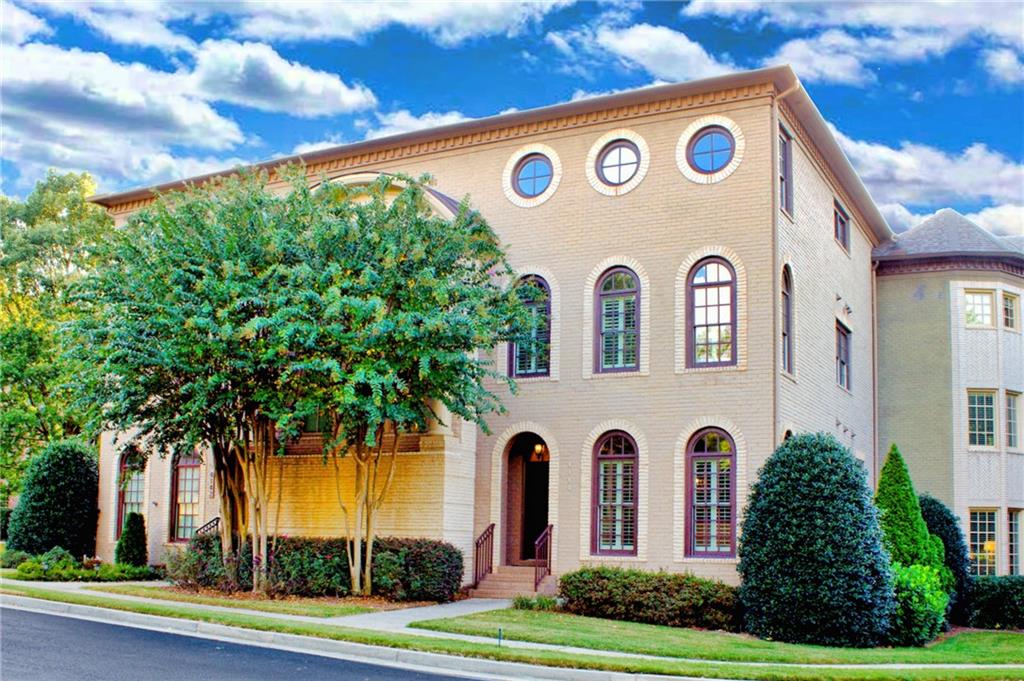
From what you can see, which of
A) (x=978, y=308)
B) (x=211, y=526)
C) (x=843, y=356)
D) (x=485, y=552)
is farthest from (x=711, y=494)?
(x=978, y=308)

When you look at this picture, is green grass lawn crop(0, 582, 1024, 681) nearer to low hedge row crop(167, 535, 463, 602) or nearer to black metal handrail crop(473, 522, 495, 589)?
low hedge row crop(167, 535, 463, 602)

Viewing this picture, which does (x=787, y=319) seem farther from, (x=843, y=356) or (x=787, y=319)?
(x=843, y=356)

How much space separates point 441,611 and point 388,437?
4.71 metres

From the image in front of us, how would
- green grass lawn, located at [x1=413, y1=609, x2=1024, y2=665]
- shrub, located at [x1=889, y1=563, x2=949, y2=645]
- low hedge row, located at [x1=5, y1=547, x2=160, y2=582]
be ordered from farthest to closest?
low hedge row, located at [x1=5, y1=547, x2=160, y2=582], shrub, located at [x1=889, y1=563, x2=949, y2=645], green grass lawn, located at [x1=413, y1=609, x2=1024, y2=665]

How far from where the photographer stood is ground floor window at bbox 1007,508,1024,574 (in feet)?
87.5

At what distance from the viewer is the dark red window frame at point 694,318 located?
66.9 ft

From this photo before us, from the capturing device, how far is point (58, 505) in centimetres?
2550

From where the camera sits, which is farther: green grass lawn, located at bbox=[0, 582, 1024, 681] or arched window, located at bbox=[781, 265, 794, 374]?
arched window, located at bbox=[781, 265, 794, 374]

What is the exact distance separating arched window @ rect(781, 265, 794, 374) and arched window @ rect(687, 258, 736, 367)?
126 centimetres

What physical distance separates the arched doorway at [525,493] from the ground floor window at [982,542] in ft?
36.9

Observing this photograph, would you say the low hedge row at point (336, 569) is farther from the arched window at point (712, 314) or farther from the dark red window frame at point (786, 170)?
the dark red window frame at point (786, 170)

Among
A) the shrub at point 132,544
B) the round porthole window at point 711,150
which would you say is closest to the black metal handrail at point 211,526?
the shrub at point 132,544

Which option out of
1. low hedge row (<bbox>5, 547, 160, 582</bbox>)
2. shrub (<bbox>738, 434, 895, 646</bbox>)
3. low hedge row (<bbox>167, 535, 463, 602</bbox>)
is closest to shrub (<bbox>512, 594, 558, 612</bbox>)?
A: low hedge row (<bbox>167, 535, 463, 602</bbox>)

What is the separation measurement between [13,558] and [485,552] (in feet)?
35.3
